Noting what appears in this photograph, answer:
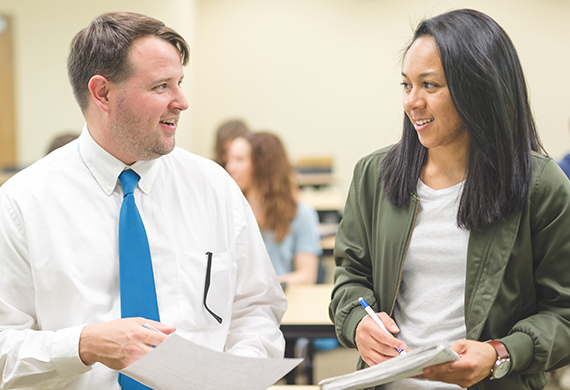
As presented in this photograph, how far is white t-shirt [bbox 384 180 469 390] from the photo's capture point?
4.51ft

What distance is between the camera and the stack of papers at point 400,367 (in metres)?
1.08

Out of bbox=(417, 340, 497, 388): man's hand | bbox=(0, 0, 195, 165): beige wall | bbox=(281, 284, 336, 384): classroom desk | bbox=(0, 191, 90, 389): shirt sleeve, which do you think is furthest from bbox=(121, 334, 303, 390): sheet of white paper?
bbox=(0, 0, 195, 165): beige wall

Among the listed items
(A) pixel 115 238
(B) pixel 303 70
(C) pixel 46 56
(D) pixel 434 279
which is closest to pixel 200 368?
(A) pixel 115 238

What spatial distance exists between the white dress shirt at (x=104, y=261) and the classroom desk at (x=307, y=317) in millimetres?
836

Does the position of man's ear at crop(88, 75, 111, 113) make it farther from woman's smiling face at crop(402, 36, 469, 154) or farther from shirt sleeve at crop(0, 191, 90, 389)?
woman's smiling face at crop(402, 36, 469, 154)

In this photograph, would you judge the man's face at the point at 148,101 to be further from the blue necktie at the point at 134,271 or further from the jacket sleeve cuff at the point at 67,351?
the jacket sleeve cuff at the point at 67,351

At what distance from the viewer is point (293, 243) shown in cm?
336

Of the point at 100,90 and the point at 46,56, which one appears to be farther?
the point at 46,56

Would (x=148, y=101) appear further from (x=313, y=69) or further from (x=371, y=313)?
(x=313, y=69)

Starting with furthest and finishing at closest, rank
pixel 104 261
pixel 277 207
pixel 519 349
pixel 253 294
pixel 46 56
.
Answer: pixel 46 56
pixel 277 207
pixel 253 294
pixel 104 261
pixel 519 349

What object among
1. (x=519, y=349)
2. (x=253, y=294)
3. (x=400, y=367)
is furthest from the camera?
Answer: (x=253, y=294)

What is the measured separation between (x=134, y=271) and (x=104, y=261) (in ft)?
0.27

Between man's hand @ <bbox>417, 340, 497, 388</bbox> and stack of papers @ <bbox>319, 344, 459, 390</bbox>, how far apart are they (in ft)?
0.26

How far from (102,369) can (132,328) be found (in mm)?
223
